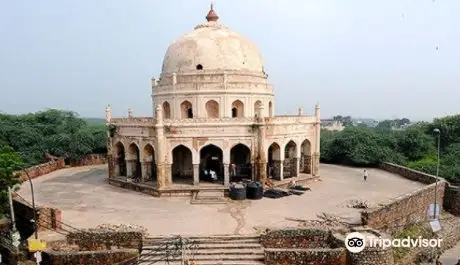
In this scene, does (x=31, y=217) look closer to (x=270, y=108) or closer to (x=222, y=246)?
(x=222, y=246)

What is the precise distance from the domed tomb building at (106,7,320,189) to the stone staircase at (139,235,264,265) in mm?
7569

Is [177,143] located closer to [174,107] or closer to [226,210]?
[174,107]

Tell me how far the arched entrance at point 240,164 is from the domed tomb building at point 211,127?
0.06 metres

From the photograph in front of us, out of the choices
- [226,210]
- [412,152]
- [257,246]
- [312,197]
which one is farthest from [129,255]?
[412,152]

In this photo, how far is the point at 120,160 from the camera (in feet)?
85.0

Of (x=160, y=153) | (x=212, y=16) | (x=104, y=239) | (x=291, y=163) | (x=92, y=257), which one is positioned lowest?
(x=92, y=257)

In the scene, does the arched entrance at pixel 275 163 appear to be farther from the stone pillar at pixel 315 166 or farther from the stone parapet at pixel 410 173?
the stone parapet at pixel 410 173

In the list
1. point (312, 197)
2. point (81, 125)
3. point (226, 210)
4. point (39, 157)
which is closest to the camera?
point (226, 210)

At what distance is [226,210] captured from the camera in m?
18.1

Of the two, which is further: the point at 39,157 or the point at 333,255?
the point at 39,157

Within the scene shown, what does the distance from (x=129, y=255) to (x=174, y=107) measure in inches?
516

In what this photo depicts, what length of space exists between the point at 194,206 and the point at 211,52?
11.6m

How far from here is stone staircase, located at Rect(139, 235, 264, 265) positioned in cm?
1332

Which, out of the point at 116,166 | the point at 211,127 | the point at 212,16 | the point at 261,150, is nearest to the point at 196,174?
the point at 211,127
